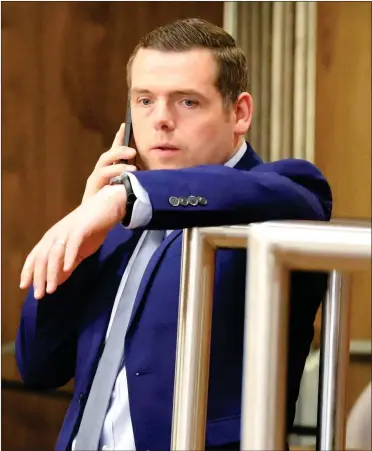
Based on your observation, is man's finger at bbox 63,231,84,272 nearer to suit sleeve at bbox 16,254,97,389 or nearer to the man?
the man

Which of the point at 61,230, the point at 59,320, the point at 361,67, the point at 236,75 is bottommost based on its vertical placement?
the point at 59,320

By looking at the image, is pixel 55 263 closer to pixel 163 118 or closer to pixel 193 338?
pixel 193 338

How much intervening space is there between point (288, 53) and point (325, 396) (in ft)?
4.60

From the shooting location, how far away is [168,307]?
2.38 ft

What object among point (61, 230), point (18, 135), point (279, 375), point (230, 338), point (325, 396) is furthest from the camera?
point (18, 135)

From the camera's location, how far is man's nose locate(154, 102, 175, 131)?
0.74m

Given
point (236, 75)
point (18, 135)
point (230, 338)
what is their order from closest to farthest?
point (230, 338) < point (236, 75) < point (18, 135)

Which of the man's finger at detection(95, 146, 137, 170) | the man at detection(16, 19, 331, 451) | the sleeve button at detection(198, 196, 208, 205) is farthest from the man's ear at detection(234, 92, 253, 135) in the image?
the sleeve button at detection(198, 196, 208, 205)

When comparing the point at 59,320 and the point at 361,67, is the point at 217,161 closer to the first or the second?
the point at 59,320

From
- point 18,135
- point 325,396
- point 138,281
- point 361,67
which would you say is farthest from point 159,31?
point 361,67

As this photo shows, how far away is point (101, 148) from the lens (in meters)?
1.76

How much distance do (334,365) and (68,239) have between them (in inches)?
8.0

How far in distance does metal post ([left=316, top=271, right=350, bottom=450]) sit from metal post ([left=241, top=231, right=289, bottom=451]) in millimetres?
87

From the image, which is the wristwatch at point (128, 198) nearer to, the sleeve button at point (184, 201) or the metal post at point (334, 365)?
the sleeve button at point (184, 201)
